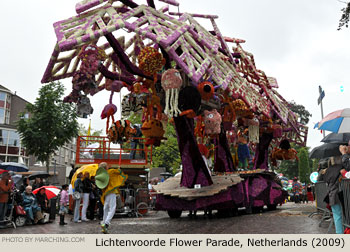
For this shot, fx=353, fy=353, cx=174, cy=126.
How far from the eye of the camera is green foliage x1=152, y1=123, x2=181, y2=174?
3750 cm

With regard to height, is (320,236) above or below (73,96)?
below

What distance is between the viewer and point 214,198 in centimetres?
1128

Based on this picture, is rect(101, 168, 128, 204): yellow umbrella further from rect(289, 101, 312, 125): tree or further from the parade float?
rect(289, 101, 312, 125): tree

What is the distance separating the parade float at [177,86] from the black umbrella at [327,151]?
264 centimetres

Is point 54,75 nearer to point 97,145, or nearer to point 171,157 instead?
point 97,145

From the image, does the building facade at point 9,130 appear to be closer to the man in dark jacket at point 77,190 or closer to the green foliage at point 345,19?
the man in dark jacket at point 77,190

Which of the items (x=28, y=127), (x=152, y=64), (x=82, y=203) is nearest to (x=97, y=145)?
(x=28, y=127)

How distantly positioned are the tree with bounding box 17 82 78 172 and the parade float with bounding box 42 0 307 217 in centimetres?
890

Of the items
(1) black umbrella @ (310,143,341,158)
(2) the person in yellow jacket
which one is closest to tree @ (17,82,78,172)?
(2) the person in yellow jacket

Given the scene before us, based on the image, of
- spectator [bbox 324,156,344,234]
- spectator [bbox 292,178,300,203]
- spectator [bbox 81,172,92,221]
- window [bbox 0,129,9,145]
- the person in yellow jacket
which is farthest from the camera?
window [bbox 0,129,9,145]

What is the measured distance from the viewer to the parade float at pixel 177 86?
9.17 meters

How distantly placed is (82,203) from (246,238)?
9.18 meters

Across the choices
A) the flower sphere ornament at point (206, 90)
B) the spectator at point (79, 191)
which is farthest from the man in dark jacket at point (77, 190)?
the flower sphere ornament at point (206, 90)

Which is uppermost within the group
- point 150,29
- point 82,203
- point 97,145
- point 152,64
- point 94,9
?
point 94,9
